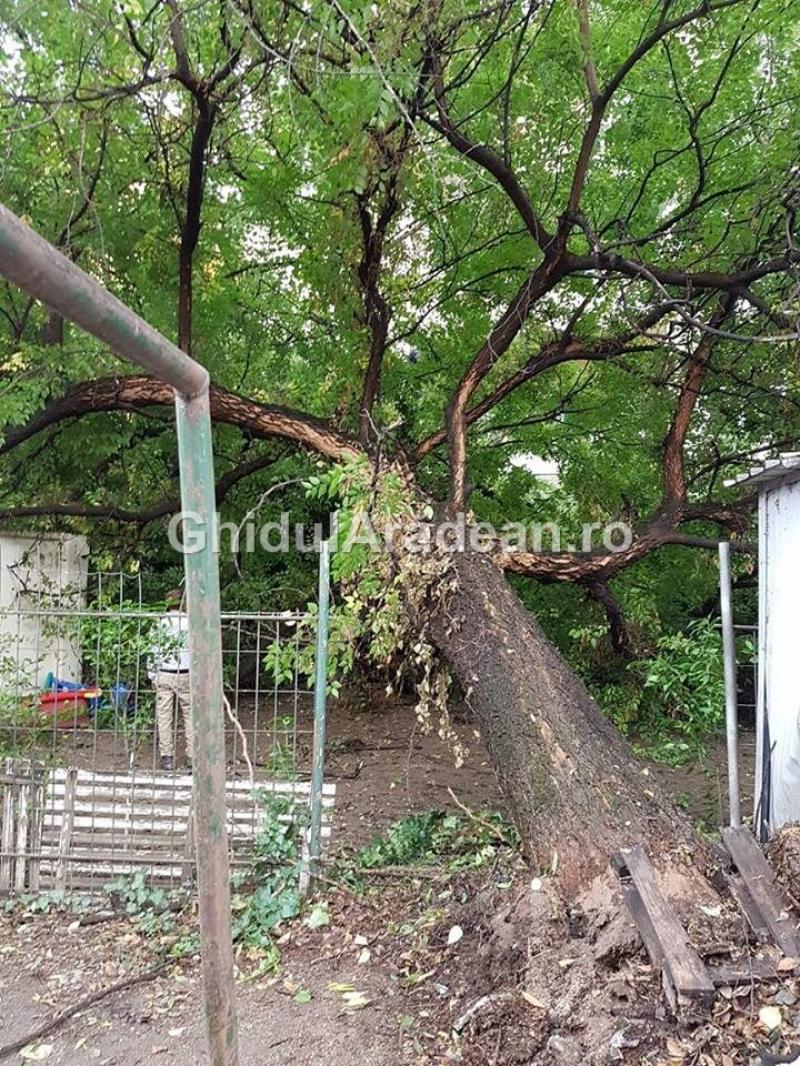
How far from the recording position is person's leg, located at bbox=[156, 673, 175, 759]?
5734 mm

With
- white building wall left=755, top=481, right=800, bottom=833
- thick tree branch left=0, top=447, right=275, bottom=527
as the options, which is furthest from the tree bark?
thick tree branch left=0, top=447, right=275, bottom=527

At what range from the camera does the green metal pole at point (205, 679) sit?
121 cm

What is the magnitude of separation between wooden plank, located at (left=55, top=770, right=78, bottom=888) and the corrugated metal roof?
4.22 m

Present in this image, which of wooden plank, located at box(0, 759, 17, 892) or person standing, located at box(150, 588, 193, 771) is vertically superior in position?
person standing, located at box(150, 588, 193, 771)

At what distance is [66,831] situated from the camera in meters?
4.10

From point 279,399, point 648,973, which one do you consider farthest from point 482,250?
point 648,973

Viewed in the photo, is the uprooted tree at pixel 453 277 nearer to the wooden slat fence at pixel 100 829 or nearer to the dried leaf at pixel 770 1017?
the dried leaf at pixel 770 1017

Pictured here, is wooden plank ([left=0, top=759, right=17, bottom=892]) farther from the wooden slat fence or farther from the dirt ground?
the dirt ground

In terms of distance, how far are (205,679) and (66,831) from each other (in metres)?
3.57

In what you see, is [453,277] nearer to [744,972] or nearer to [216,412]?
[216,412]

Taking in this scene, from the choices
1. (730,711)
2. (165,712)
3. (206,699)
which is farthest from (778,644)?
(165,712)

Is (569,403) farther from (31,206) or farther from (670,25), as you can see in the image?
(31,206)

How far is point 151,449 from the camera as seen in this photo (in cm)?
874

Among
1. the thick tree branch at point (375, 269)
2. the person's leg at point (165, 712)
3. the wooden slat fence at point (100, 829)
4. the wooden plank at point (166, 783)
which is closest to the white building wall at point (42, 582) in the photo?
the person's leg at point (165, 712)
